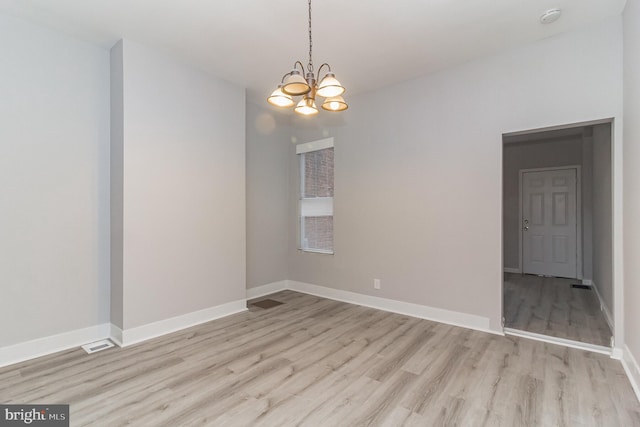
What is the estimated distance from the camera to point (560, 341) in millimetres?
2975

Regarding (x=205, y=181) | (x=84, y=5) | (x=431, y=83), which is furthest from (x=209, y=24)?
(x=431, y=83)

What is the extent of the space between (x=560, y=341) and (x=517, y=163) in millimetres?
4436

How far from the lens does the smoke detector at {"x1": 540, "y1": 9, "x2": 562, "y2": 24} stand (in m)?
2.55

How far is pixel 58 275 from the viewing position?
113 inches

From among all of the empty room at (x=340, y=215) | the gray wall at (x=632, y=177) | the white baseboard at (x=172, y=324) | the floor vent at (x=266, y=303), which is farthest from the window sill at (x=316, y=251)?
the gray wall at (x=632, y=177)

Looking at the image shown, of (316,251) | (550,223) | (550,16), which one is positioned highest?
(550,16)

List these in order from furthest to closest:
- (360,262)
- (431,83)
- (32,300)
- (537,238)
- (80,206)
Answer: (537,238), (360,262), (431,83), (80,206), (32,300)

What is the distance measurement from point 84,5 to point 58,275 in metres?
2.32

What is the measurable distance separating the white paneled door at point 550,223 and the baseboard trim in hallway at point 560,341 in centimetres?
359

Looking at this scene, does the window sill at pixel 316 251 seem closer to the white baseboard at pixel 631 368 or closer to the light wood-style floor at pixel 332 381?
the light wood-style floor at pixel 332 381

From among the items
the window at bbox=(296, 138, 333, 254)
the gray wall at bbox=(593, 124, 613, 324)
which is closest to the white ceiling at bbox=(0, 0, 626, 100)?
the window at bbox=(296, 138, 333, 254)

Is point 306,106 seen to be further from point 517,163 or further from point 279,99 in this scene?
point 517,163

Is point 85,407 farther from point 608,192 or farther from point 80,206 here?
point 608,192

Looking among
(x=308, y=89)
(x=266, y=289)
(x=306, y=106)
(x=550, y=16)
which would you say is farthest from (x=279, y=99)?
(x=266, y=289)
